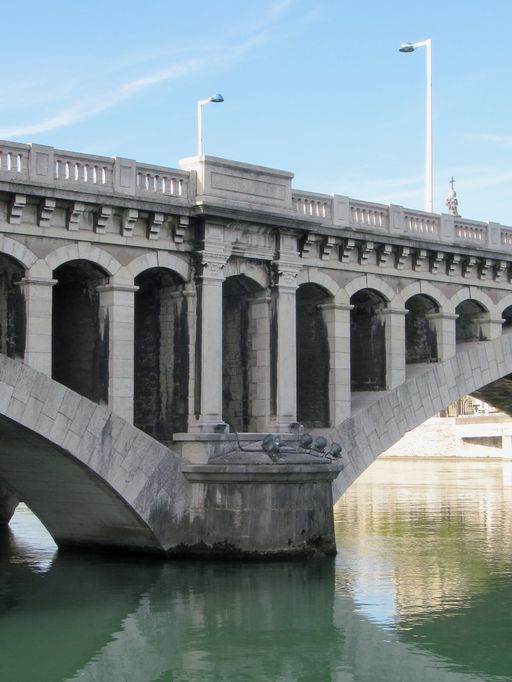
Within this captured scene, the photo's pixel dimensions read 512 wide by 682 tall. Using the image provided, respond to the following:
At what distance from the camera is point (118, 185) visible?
1275 inches

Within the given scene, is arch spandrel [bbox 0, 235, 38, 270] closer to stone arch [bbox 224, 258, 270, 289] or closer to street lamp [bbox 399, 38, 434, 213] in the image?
stone arch [bbox 224, 258, 270, 289]

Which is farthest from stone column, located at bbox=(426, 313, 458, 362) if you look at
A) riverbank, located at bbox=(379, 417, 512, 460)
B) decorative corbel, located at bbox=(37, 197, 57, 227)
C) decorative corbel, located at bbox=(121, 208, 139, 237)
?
riverbank, located at bbox=(379, 417, 512, 460)

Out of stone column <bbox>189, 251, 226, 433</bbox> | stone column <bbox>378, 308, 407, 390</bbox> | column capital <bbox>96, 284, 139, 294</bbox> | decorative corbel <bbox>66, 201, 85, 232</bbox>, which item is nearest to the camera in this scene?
decorative corbel <bbox>66, 201, 85, 232</bbox>

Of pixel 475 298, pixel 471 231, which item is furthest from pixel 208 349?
pixel 471 231

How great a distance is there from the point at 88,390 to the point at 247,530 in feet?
17.4

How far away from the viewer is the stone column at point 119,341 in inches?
1270

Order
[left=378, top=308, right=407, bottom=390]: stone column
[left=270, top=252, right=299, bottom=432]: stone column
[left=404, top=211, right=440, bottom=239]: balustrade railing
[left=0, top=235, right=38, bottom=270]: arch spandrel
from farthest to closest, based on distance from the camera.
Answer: [left=404, top=211, right=440, bottom=239]: balustrade railing
[left=378, top=308, right=407, bottom=390]: stone column
[left=270, top=252, right=299, bottom=432]: stone column
[left=0, top=235, right=38, bottom=270]: arch spandrel

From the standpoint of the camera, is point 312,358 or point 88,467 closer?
point 88,467

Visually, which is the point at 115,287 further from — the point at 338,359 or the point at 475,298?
the point at 475,298

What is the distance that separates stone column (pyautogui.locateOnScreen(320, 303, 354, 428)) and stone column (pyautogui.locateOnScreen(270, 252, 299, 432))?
2.32m

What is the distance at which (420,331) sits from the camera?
43.1 m

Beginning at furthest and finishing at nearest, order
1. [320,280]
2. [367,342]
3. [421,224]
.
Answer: [421,224] → [367,342] → [320,280]

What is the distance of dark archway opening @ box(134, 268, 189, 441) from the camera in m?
34.5

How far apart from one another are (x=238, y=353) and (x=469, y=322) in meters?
11.4
